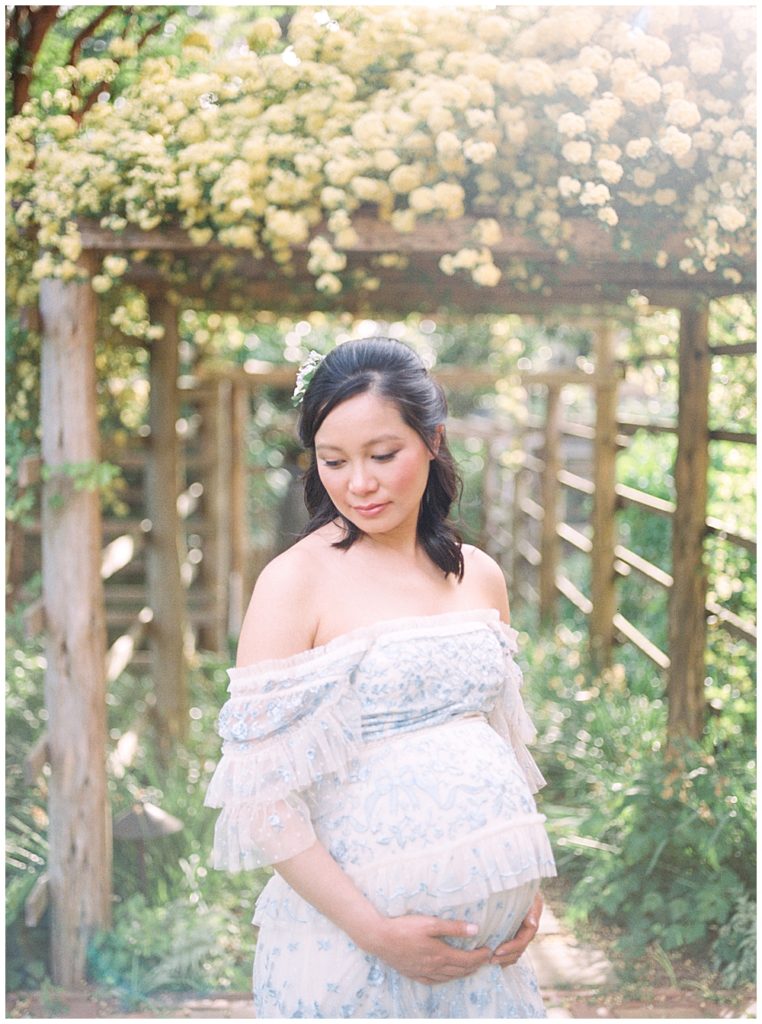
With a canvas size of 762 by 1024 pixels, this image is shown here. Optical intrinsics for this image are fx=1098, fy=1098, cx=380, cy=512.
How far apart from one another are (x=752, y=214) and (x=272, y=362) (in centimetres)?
764

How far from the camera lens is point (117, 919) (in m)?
3.59

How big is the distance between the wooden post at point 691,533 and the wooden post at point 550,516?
3.45 metres

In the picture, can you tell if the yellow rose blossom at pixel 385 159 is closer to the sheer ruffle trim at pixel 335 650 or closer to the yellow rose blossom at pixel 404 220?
the yellow rose blossom at pixel 404 220

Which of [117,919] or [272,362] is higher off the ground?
[272,362]

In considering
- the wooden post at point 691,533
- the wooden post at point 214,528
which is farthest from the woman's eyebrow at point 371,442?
the wooden post at point 214,528

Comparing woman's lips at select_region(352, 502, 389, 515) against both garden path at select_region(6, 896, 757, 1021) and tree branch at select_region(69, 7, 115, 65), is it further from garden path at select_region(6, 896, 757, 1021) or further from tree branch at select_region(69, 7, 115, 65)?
tree branch at select_region(69, 7, 115, 65)

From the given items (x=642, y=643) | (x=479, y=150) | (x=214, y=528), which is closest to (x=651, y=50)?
(x=479, y=150)

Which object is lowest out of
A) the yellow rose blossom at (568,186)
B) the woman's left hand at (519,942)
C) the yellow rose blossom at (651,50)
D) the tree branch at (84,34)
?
the woman's left hand at (519,942)

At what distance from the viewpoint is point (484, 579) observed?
201cm

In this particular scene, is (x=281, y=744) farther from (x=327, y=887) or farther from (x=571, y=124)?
(x=571, y=124)

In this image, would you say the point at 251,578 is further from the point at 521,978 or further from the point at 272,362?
the point at 521,978

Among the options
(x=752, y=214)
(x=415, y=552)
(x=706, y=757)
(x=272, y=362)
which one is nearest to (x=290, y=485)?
(x=272, y=362)

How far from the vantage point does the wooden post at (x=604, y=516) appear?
6.41m

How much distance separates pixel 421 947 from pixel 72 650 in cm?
198
